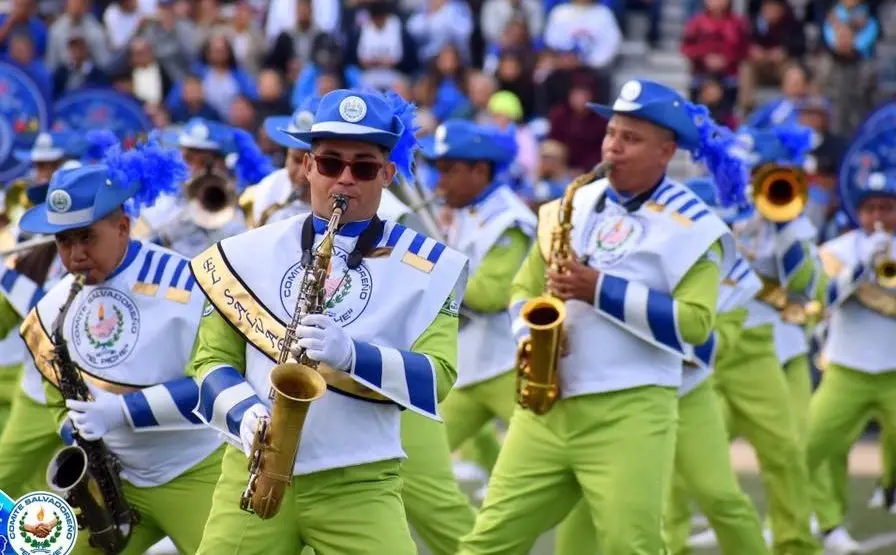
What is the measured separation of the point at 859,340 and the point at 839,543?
1.21 m

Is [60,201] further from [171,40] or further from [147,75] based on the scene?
[171,40]

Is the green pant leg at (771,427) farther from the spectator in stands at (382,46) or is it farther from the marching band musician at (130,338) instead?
the spectator in stands at (382,46)

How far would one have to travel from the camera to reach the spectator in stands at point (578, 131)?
17.2 meters

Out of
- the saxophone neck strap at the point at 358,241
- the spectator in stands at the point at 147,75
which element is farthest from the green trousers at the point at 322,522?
the spectator in stands at the point at 147,75

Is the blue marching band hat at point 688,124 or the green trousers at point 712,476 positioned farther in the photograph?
the green trousers at point 712,476

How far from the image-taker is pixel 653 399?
730 centimetres

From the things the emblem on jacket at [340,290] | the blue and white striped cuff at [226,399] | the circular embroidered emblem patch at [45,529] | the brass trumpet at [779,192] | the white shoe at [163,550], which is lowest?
the white shoe at [163,550]

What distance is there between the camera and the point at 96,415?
6.57m

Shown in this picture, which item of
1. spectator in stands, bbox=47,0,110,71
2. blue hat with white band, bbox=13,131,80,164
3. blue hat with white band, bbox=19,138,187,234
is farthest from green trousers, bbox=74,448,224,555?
spectator in stands, bbox=47,0,110,71

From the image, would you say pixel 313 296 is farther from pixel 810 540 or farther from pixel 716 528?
pixel 810 540

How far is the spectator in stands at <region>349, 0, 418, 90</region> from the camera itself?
18266mm

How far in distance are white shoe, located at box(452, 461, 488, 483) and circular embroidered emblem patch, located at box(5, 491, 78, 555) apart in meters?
7.28

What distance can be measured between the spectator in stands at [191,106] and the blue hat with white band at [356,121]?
455 inches

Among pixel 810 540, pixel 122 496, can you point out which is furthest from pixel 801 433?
pixel 122 496
